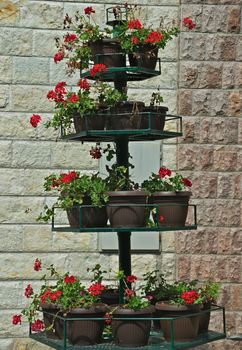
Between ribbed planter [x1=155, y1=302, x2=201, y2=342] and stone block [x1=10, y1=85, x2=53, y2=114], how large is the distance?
3120 millimetres

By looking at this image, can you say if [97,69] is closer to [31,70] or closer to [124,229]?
[124,229]

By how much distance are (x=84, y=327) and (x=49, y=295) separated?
1.18 ft

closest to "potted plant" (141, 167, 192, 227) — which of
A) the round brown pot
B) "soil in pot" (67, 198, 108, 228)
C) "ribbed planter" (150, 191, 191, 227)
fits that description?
"ribbed planter" (150, 191, 191, 227)

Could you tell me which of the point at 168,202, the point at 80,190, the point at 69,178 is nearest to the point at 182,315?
the point at 168,202

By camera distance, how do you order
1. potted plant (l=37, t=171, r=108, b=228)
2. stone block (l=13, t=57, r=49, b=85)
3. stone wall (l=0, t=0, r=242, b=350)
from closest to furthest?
potted plant (l=37, t=171, r=108, b=228) < stone wall (l=0, t=0, r=242, b=350) < stone block (l=13, t=57, r=49, b=85)

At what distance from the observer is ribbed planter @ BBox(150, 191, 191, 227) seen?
18.5 feet

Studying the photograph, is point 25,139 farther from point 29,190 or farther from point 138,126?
point 138,126

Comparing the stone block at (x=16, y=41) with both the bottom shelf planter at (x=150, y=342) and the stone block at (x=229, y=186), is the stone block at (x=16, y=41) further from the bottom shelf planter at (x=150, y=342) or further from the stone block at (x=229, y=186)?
the bottom shelf planter at (x=150, y=342)

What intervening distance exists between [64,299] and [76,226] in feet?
1.52

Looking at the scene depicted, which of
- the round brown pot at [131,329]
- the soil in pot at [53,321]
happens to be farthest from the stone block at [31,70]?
the round brown pot at [131,329]

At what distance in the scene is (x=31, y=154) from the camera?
8078mm

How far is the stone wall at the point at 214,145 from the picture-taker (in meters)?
8.12

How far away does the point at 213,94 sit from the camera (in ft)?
27.1

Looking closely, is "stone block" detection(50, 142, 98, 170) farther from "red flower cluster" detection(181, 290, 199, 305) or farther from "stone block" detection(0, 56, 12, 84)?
"red flower cluster" detection(181, 290, 199, 305)
